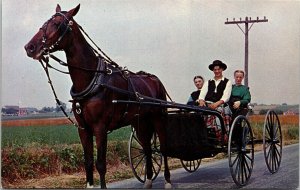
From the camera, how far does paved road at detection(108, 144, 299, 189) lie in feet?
23.2

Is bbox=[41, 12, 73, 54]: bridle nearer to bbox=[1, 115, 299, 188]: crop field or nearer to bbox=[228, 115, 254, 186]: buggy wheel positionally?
bbox=[1, 115, 299, 188]: crop field

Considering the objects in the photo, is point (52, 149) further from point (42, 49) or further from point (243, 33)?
point (243, 33)

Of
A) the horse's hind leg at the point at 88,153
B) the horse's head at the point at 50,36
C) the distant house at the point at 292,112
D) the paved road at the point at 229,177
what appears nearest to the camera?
the horse's head at the point at 50,36

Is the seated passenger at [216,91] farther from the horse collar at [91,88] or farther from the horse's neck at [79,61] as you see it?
the horse's neck at [79,61]

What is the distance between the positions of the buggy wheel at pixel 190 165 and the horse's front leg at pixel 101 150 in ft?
4.30

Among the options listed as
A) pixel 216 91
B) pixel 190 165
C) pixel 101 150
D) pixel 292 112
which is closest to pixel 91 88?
pixel 101 150

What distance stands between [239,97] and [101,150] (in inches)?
64.3

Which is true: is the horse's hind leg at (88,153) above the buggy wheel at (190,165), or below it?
above

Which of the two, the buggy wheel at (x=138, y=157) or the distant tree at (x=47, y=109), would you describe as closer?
the distant tree at (x=47, y=109)

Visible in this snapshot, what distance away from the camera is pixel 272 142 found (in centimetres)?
770

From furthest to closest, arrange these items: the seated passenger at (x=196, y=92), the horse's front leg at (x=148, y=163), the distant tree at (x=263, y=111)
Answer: the horse's front leg at (x=148, y=163), the distant tree at (x=263, y=111), the seated passenger at (x=196, y=92)

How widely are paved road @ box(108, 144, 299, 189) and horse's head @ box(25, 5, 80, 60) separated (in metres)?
1.53

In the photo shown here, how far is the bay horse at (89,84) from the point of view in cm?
654

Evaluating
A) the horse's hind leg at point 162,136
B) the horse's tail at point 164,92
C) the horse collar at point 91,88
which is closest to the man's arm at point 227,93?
the horse's tail at point 164,92
